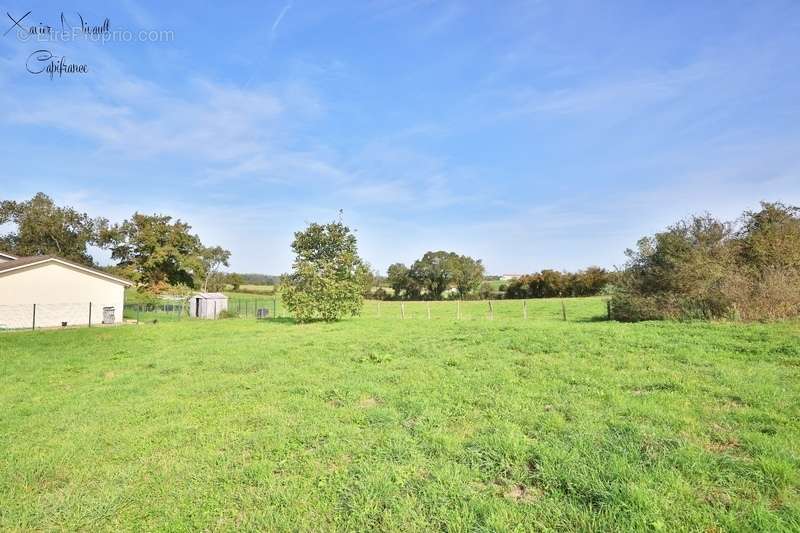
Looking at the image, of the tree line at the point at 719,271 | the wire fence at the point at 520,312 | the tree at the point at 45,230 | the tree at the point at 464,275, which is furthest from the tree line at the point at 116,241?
the tree line at the point at 719,271

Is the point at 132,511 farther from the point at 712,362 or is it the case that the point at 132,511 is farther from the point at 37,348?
the point at 37,348

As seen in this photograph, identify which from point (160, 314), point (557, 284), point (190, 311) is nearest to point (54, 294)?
point (160, 314)

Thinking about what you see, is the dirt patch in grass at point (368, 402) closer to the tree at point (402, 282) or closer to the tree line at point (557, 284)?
the tree line at point (557, 284)

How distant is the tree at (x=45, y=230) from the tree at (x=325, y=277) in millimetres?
34250

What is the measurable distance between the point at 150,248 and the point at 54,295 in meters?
20.1

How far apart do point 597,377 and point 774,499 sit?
3.05 metres

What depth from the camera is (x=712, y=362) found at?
241 inches

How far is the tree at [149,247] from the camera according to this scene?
39.8 meters

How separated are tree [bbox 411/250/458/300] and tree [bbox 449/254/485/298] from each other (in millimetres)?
787

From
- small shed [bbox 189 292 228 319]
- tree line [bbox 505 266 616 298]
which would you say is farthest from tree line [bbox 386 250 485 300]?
small shed [bbox 189 292 228 319]

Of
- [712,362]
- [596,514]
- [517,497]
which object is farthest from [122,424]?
[712,362]

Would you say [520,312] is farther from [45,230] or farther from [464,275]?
[45,230]

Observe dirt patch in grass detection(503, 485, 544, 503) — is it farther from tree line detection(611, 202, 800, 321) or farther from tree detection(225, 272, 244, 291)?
tree detection(225, 272, 244, 291)

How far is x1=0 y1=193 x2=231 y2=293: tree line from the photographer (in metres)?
38.6
